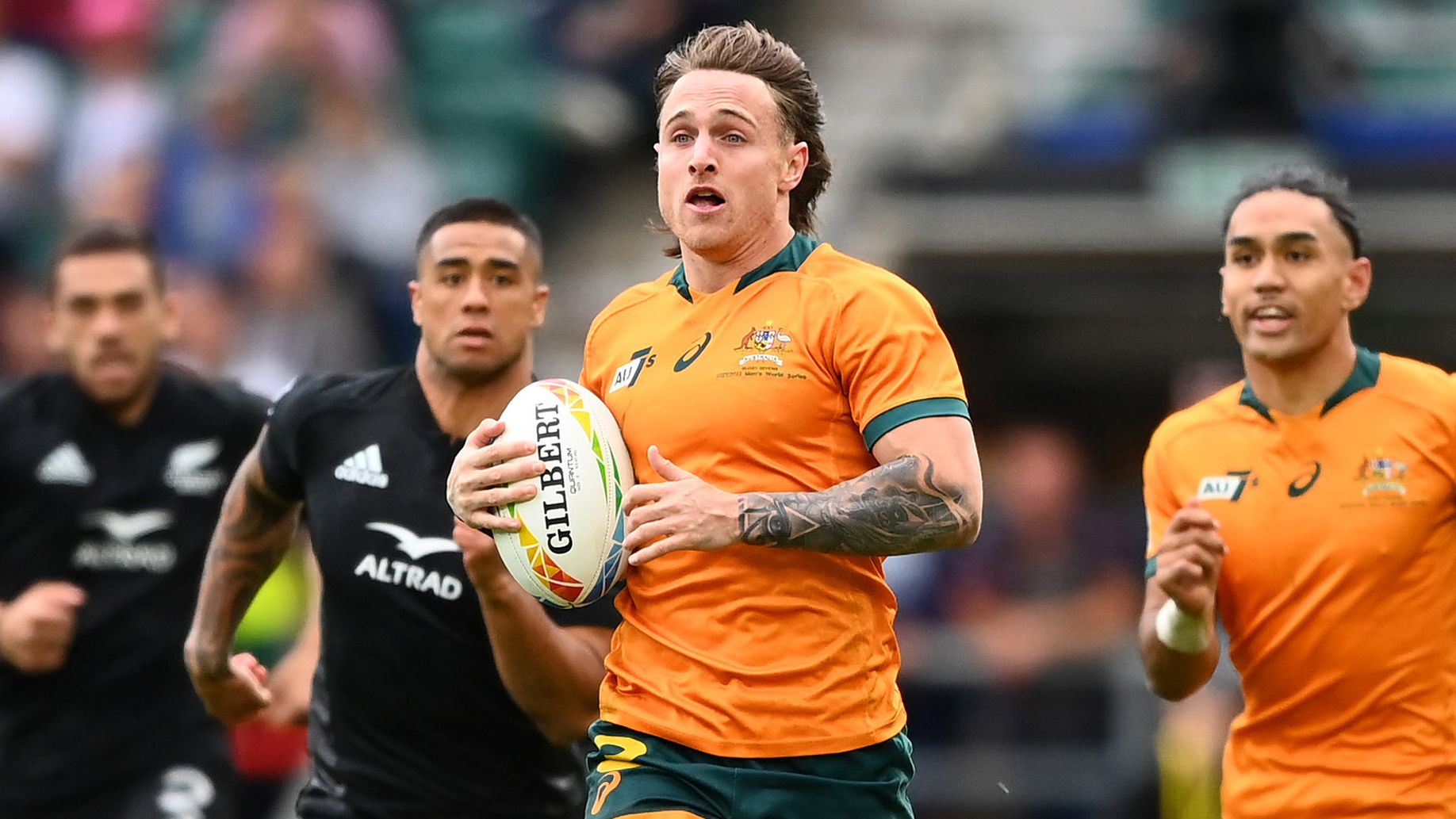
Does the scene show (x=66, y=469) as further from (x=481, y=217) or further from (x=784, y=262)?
(x=784, y=262)

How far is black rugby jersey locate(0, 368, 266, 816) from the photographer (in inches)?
295

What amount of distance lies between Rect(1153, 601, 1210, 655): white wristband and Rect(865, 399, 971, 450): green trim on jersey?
114cm

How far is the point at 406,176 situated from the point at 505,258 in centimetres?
694

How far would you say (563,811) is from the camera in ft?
21.5

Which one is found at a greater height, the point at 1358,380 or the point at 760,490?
the point at 1358,380

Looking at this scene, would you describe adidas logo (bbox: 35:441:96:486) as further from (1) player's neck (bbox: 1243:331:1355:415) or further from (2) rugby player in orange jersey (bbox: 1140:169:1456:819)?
(1) player's neck (bbox: 1243:331:1355:415)

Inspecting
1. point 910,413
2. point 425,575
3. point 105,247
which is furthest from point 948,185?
point 910,413

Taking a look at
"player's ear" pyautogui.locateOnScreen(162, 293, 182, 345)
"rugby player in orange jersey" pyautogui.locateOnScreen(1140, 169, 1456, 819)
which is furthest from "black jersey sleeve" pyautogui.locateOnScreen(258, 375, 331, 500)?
"rugby player in orange jersey" pyautogui.locateOnScreen(1140, 169, 1456, 819)

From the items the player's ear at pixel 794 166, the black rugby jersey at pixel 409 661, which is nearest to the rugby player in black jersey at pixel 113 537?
the black rugby jersey at pixel 409 661

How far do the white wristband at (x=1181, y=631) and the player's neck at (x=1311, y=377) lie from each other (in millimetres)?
704

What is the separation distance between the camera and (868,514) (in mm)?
5125

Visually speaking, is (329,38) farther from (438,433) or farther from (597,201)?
(438,433)

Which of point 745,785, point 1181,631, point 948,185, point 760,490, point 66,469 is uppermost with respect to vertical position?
point 948,185

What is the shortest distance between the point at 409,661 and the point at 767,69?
2.06m
